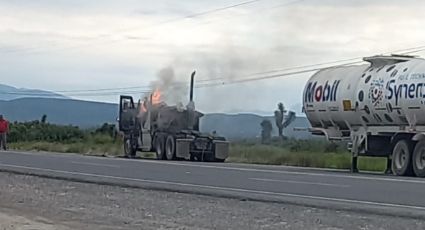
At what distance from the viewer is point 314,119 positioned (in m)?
32.2

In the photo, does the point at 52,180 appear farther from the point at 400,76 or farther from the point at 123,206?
the point at 400,76

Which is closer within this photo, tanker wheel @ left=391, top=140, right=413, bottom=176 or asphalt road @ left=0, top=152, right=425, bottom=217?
asphalt road @ left=0, top=152, right=425, bottom=217

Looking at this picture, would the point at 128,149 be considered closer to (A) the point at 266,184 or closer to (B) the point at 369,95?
(B) the point at 369,95

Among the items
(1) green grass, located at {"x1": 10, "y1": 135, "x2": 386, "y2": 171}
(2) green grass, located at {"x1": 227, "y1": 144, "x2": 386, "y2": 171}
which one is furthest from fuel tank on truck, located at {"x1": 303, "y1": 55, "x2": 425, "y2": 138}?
(2) green grass, located at {"x1": 227, "y1": 144, "x2": 386, "y2": 171}

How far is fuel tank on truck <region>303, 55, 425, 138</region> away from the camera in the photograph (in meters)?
27.3

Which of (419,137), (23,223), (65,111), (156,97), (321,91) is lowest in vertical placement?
(23,223)

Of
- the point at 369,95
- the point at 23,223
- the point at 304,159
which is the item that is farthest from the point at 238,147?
the point at 23,223

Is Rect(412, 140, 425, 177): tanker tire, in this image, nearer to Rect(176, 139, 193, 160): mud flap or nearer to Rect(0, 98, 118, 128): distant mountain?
Rect(176, 139, 193, 160): mud flap

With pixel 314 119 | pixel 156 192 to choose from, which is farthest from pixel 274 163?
pixel 156 192

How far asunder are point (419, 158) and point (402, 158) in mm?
825

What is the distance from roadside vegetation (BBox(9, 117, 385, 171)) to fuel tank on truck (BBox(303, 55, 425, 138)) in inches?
77.1

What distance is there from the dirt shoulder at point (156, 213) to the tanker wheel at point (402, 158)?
932 cm

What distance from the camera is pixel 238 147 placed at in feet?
164

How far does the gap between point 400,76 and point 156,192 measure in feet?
32.5
